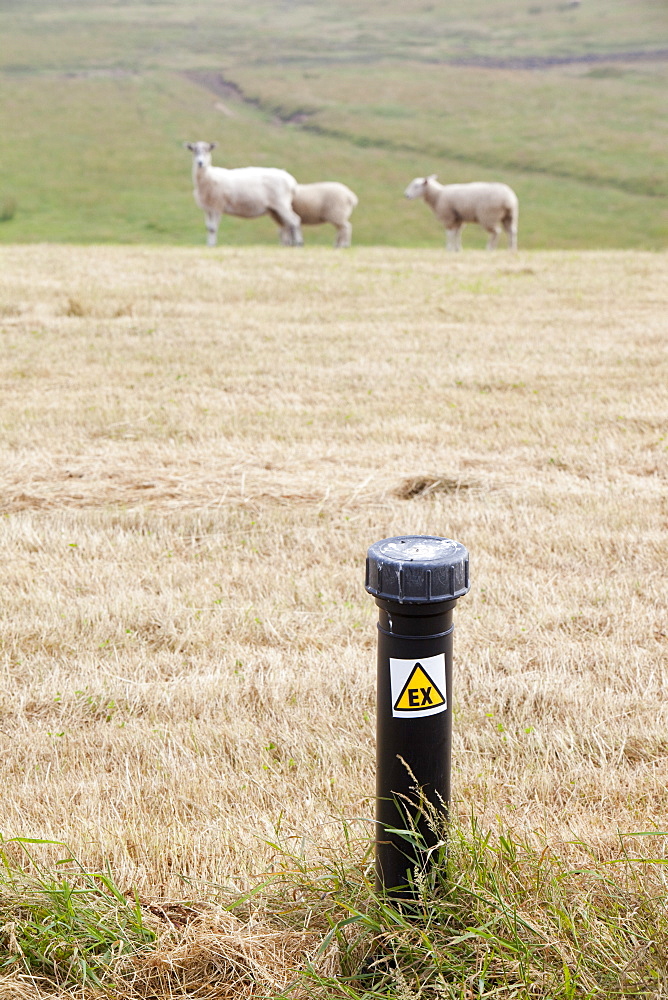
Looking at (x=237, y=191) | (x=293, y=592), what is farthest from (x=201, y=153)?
(x=293, y=592)

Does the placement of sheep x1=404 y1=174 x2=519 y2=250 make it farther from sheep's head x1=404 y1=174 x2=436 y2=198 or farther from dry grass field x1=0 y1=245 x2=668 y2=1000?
dry grass field x1=0 y1=245 x2=668 y2=1000

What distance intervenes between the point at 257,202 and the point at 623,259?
9.70m

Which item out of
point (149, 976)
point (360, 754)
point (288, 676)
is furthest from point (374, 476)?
point (149, 976)

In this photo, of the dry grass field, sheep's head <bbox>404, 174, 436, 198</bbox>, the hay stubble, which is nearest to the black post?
the dry grass field

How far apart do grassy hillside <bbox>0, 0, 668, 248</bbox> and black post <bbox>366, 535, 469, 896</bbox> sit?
115ft

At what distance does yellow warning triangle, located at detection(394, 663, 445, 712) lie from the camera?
7.43 feet

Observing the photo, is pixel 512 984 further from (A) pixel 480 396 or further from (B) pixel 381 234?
(B) pixel 381 234

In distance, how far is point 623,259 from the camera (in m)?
19.6

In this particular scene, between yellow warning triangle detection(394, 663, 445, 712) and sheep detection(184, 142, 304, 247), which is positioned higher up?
sheep detection(184, 142, 304, 247)

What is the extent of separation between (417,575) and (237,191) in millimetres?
23501

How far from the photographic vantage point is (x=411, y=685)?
7.45ft

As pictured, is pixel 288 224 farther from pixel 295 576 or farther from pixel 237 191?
pixel 295 576

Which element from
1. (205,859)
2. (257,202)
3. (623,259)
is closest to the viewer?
(205,859)

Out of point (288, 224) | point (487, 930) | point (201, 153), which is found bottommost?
point (487, 930)
